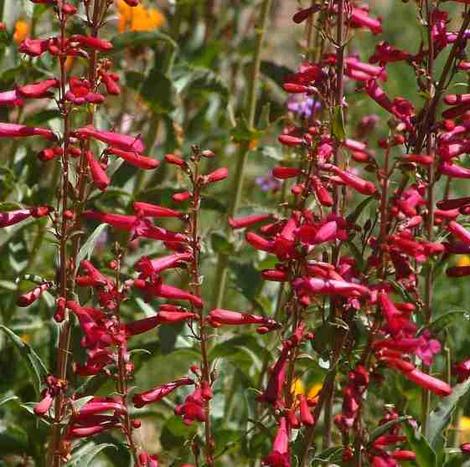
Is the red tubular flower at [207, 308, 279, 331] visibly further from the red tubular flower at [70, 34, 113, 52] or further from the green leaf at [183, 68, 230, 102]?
the green leaf at [183, 68, 230, 102]

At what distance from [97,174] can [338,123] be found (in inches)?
30.7

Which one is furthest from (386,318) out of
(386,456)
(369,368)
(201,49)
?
(201,49)

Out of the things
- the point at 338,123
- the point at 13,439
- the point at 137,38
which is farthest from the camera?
the point at 137,38

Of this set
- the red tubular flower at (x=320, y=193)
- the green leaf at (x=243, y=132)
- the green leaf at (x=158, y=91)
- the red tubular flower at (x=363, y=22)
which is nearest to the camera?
the red tubular flower at (x=320, y=193)

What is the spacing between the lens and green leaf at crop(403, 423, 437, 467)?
3.31 m

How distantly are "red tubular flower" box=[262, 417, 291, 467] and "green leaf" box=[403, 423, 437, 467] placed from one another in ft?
1.18

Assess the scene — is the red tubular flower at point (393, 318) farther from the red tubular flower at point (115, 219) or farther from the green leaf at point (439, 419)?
the red tubular flower at point (115, 219)

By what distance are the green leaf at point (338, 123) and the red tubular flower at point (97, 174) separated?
739mm

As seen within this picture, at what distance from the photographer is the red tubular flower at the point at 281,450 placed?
3.22 m

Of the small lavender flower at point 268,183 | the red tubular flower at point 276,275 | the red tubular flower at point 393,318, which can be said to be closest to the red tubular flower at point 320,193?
the red tubular flower at point 276,275

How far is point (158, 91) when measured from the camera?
553 cm

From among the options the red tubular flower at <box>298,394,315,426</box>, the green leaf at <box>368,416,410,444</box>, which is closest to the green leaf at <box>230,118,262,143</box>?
the red tubular flower at <box>298,394,315,426</box>

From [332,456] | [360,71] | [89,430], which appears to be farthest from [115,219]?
[360,71]

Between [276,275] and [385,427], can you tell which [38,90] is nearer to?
[276,275]
